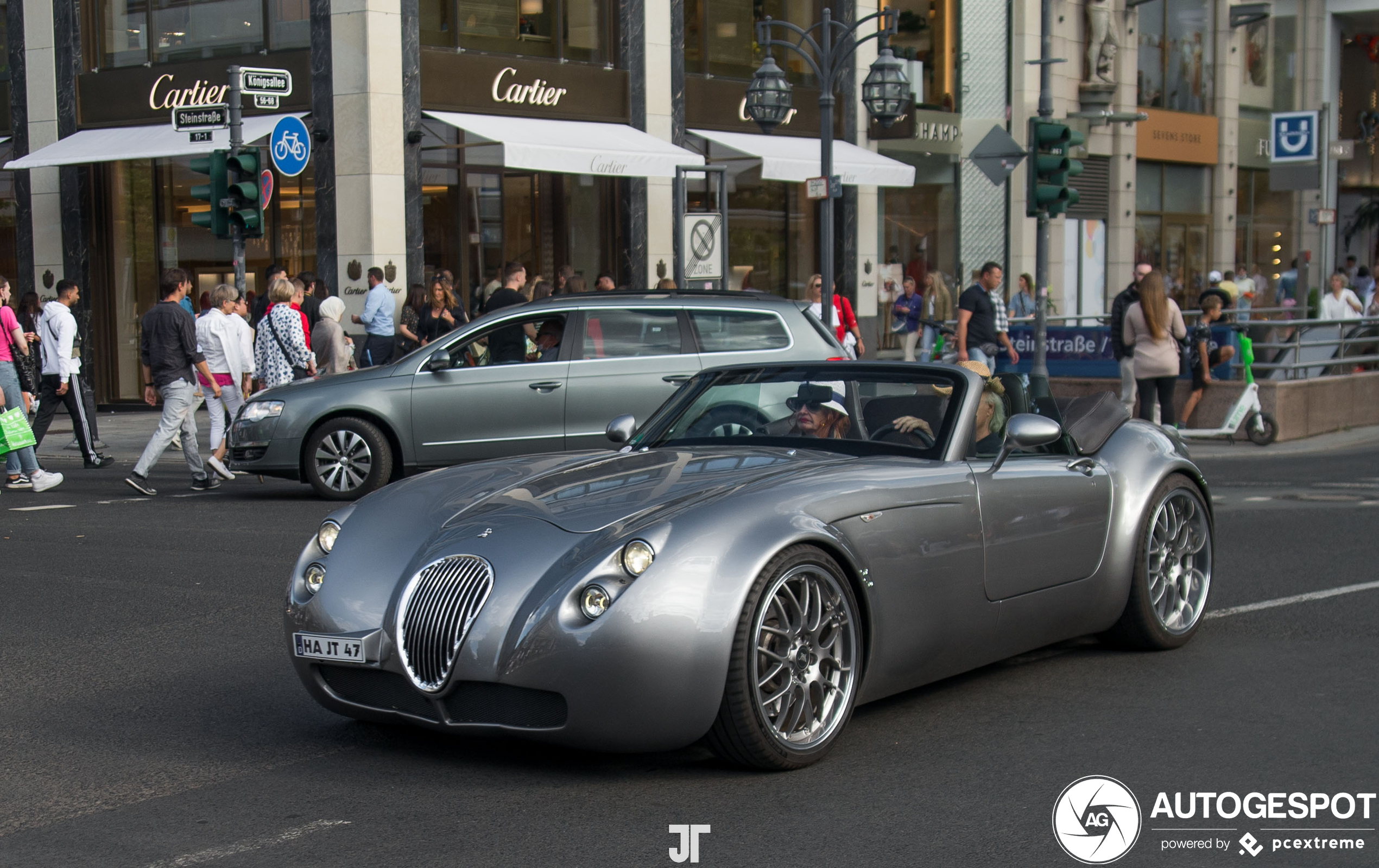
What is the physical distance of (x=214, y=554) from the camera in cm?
960

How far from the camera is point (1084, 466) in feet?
20.4

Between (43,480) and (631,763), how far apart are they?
10346 mm

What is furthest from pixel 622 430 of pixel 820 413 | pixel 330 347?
pixel 330 347

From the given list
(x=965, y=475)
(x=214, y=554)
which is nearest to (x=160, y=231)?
(x=214, y=554)

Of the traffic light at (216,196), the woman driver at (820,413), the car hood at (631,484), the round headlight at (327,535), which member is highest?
the traffic light at (216,196)

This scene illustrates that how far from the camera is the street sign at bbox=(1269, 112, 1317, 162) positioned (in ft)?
76.8

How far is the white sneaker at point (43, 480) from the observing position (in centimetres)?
1352

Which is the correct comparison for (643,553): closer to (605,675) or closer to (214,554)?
(605,675)

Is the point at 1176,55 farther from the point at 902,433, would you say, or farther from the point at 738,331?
the point at 902,433

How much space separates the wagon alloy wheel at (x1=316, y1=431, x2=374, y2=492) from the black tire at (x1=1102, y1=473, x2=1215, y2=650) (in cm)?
755

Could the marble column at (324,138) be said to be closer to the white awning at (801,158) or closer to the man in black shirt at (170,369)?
the white awning at (801,158)

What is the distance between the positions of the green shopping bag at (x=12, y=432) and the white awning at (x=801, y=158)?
13.9 m

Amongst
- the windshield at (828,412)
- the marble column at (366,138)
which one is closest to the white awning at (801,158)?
the marble column at (366,138)

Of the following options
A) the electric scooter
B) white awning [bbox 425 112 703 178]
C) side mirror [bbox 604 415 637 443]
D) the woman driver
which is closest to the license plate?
side mirror [bbox 604 415 637 443]
